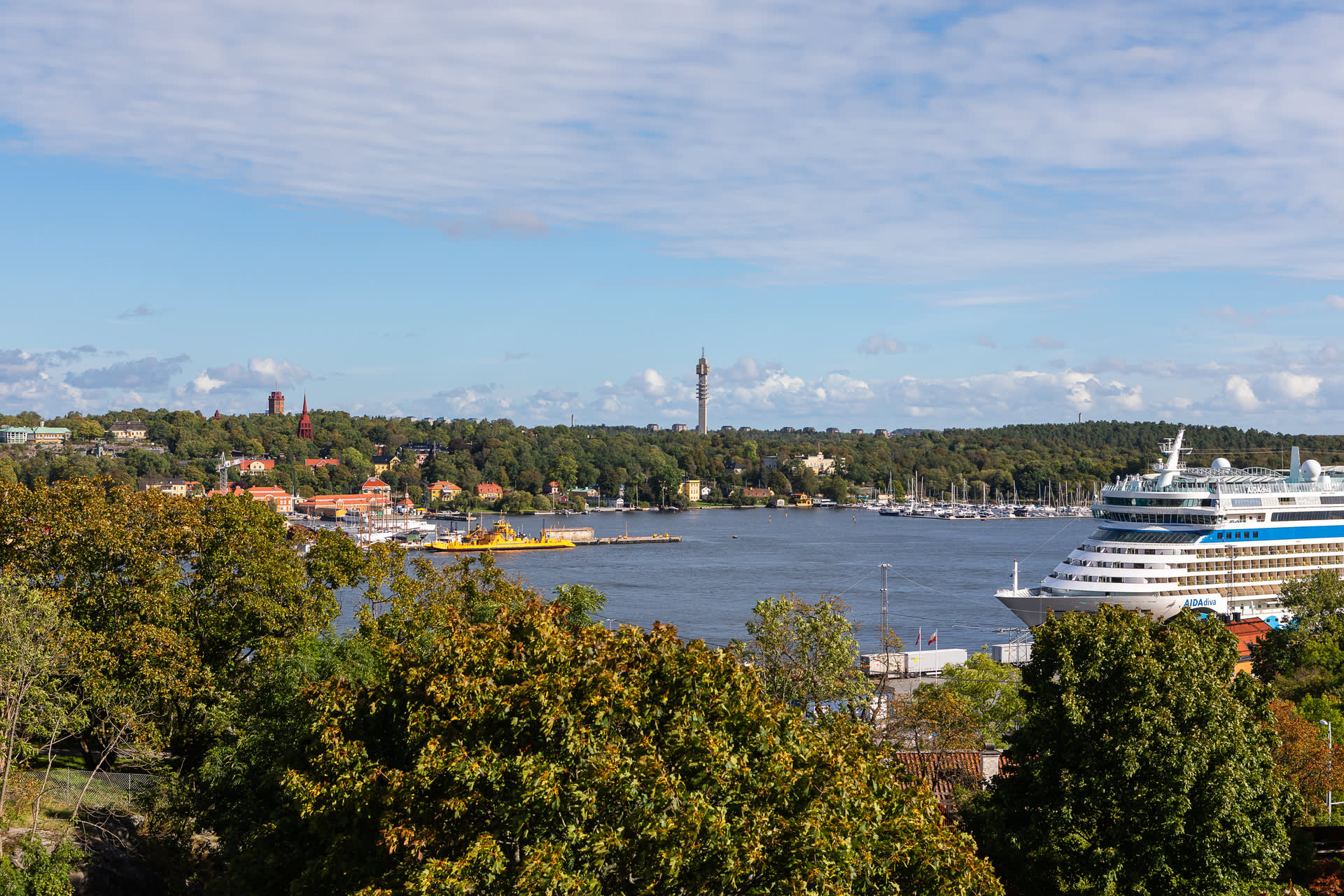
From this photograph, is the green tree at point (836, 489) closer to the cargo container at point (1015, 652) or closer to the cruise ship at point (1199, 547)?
the cruise ship at point (1199, 547)

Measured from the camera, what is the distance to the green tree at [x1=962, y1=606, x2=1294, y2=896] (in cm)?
1085

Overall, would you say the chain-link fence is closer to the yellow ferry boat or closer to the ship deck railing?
the ship deck railing

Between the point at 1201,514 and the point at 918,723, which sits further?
the point at 1201,514

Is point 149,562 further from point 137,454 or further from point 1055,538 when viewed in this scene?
point 137,454

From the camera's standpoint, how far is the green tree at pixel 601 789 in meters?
7.52

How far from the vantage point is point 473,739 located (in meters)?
8.23

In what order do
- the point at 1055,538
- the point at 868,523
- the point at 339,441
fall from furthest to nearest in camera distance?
1. the point at 339,441
2. the point at 868,523
3. the point at 1055,538

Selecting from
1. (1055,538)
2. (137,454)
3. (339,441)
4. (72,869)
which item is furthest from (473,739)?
(339,441)

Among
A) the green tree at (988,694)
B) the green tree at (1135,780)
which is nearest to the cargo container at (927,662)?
the green tree at (988,694)

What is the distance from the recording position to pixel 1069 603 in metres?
36.5

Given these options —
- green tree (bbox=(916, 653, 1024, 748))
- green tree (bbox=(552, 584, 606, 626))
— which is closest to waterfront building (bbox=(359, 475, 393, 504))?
green tree (bbox=(916, 653, 1024, 748))

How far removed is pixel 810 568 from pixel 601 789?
2183 inches

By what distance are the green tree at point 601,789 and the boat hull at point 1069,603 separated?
2928cm

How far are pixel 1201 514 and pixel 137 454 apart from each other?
10284cm
